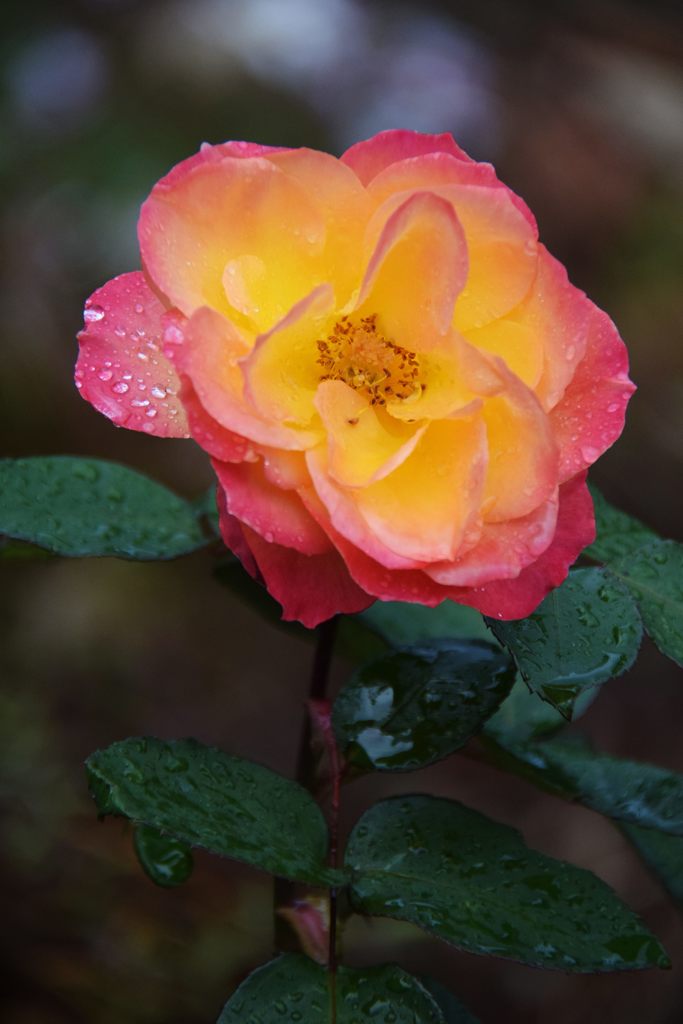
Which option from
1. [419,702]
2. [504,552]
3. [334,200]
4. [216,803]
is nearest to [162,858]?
[216,803]

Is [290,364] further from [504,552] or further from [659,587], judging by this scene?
[659,587]

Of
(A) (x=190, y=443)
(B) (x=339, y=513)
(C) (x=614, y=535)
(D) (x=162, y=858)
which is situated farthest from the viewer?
(A) (x=190, y=443)

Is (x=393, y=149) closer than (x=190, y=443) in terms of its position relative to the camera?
Yes

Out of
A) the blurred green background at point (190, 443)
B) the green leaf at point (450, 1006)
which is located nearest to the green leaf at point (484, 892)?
the green leaf at point (450, 1006)

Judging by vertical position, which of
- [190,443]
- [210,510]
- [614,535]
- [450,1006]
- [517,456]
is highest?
[517,456]

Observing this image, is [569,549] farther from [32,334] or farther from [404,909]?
[32,334]

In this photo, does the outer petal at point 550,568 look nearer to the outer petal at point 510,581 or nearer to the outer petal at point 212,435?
the outer petal at point 510,581
